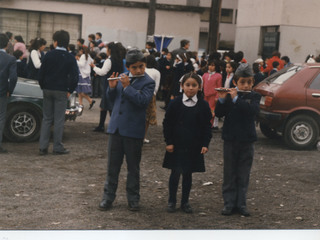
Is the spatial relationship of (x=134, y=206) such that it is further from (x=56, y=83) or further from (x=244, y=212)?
(x=56, y=83)

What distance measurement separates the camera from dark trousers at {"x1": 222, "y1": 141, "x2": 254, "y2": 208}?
4.81 meters

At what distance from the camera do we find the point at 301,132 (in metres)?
7.07

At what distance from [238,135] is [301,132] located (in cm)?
249

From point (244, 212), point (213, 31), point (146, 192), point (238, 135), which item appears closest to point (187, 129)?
point (238, 135)

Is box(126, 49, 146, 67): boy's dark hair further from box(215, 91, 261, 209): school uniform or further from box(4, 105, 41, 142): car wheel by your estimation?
box(4, 105, 41, 142): car wheel

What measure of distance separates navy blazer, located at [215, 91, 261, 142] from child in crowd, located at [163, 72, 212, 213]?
0.14 metres

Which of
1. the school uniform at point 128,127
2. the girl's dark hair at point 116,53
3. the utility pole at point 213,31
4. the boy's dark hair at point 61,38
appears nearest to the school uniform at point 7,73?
the boy's dark hair at point 61,38

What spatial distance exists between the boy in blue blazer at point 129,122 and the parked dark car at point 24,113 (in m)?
2.69

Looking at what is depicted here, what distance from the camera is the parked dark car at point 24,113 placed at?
7.20m

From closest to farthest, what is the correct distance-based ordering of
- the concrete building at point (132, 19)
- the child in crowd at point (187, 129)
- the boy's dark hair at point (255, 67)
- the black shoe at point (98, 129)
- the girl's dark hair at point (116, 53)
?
the child in crowd at point (187, 129) < the boy's dark hair at point (255, 67) < the girl's dark hair at point (116, 53) < the black shoe at point (98, 129) < the concrete building at point (132, 19)

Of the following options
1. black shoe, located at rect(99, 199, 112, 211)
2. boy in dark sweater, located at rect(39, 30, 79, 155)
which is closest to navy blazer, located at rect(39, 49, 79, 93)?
boy in dark sweater, located at rect(39, 30, 79, 155)

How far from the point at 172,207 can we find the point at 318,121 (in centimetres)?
286

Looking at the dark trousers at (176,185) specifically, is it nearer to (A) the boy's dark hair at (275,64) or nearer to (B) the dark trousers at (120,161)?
(B) the dark trousers at (120,161)
